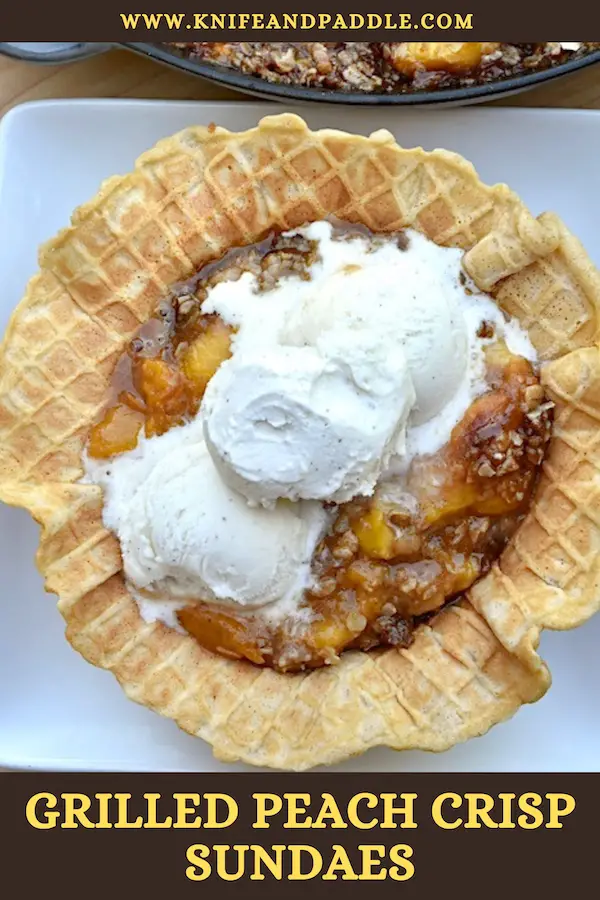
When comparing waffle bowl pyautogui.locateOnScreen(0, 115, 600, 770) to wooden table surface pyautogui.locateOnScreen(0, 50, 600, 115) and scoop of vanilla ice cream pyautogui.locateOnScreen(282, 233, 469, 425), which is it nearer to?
scoop of vanilla ice cream pyautogui.locateOnScreen(282, 233, 469, 425)

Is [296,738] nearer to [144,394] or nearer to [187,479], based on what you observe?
[187,479]

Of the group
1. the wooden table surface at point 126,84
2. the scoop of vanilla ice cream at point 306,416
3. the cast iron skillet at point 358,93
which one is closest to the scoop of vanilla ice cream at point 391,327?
the scoop of vanilla ice cream at point 306,416

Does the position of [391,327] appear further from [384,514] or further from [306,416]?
[384,514]

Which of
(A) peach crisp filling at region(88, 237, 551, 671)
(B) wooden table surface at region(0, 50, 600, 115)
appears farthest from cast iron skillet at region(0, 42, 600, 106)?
(A) peach crisp filling at region(88, 237, 551, 671)

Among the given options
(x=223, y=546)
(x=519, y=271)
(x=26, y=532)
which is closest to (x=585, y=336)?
(x=519, y=271)

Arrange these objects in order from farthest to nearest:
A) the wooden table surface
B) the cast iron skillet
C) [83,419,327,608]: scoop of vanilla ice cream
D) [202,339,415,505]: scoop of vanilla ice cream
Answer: the wooden table surface → the cast iron skillet → [83,419,327,608]: scoop of vanilla ice cream → [202,339,415,505]: scoop of vanilla ice cream

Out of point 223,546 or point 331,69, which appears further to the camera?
point 331,69

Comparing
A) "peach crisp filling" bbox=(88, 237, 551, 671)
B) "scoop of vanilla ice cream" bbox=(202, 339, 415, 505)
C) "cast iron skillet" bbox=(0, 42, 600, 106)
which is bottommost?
"peach crisp filling" bbox=(88, 237, 551, 671)
